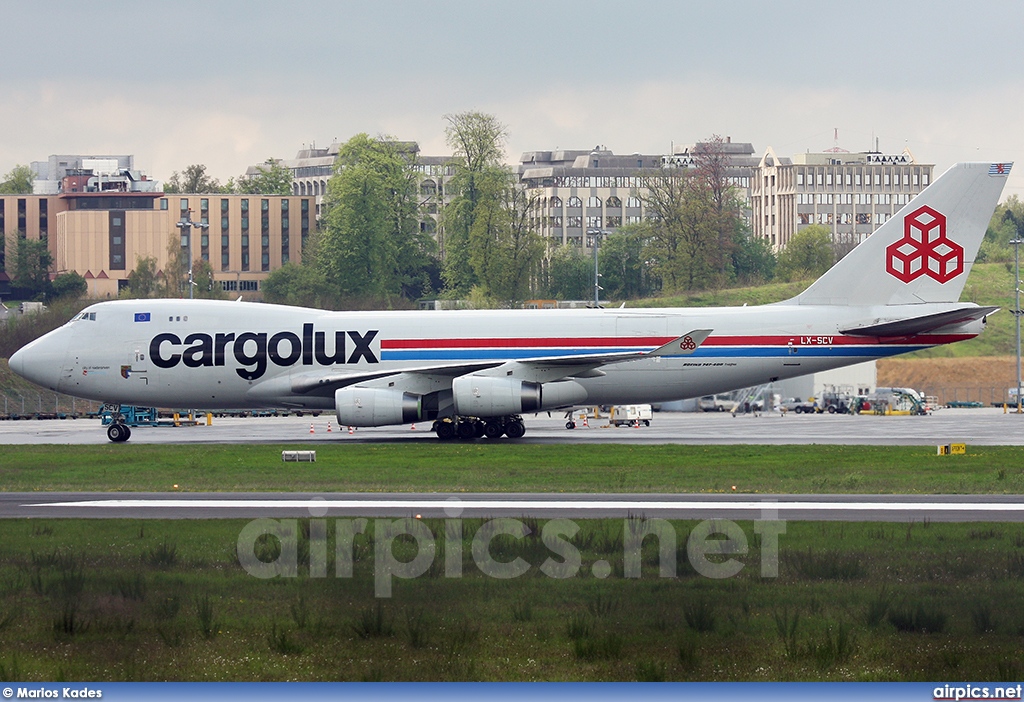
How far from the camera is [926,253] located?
155 ft

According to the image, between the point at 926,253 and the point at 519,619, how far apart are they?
34.9 meters

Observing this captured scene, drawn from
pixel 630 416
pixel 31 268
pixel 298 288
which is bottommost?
pixel 630 416

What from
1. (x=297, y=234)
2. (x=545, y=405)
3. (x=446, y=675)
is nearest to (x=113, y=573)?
(x=446, y=675)

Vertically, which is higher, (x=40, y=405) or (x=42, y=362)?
(x=42, y=362)

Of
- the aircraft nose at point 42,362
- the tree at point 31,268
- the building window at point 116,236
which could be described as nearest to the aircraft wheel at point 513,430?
the aircraft nose at point 42,362

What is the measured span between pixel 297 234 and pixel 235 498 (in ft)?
518

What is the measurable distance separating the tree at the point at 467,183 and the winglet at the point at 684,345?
88.0 metres

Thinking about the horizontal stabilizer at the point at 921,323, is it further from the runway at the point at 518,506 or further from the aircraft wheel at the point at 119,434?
the aircraft wheel at the point at 119,434

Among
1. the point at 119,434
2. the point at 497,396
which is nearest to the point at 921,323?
the point at 497,396

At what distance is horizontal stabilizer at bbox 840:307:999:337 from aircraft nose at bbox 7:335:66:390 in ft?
92.2

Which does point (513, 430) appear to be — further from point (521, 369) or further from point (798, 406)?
point (798, 406)

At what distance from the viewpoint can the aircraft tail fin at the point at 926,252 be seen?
154 ft

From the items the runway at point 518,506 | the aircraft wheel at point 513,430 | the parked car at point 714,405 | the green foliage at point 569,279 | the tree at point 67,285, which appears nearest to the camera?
the runway at point 518,506

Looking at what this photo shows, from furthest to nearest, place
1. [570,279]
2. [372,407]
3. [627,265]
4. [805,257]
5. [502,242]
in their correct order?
[627,265] → [805,257] → [570,279] → [502,242] → [372,407]
